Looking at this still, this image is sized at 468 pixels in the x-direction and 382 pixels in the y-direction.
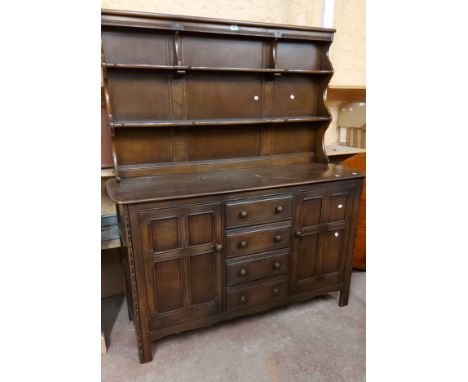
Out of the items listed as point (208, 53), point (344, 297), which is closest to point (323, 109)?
point (208, 53)

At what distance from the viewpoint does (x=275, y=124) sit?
223cm

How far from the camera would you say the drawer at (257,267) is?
1789 mm

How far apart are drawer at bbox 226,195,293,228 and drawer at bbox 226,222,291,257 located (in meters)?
0.05

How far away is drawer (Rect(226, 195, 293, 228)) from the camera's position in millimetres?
1687

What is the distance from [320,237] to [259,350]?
2.57 feet

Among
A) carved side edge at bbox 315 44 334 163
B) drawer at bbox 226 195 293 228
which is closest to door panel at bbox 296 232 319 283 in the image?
drawer at bbox 226 195 293 228

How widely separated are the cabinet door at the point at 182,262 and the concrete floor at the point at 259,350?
0.83ft

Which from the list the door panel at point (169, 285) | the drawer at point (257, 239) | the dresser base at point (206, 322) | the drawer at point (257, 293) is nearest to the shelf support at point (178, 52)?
the drawer at point (257, 239)
